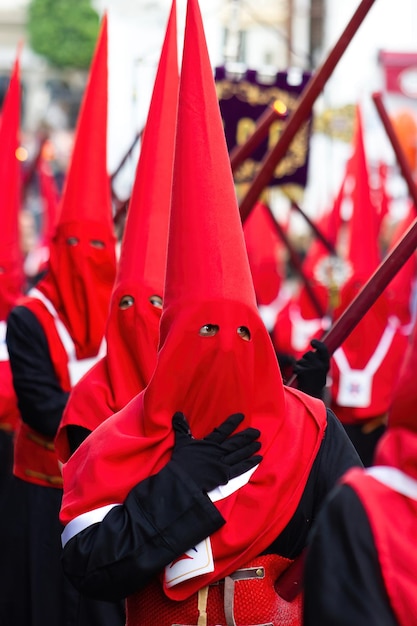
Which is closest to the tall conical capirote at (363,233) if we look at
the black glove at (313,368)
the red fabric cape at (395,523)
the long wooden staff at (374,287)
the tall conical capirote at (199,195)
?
the black glove at (313,368)

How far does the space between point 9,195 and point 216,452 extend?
155 inches

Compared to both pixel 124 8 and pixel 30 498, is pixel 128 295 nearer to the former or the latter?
pixel 30 498

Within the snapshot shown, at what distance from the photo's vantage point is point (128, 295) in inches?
140

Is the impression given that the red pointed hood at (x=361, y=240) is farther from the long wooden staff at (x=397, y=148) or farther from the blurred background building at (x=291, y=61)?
the long wooden staff at (x=397, y=148)

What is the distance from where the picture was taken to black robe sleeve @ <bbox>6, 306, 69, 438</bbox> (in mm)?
4227

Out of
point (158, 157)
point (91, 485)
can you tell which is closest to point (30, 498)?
point (158, 157)

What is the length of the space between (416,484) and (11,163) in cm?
463

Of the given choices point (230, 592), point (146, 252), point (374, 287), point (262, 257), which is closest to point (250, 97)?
point (262, 257)

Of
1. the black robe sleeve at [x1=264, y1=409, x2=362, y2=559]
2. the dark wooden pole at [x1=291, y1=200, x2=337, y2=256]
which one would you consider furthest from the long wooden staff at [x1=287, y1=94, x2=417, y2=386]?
the dark wooden pole at [x1=291, y1=200, x2=337, y2=256]

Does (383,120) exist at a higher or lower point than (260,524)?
higher

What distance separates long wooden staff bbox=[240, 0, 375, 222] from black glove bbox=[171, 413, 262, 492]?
1.31 m

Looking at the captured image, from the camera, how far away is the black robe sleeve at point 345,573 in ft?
6.37

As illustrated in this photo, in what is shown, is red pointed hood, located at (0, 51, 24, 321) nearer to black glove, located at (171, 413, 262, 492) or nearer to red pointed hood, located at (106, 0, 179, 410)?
red pointed hood, located at (106, 0, 179, 410)

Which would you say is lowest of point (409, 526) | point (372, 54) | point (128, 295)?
point (372, 54)
